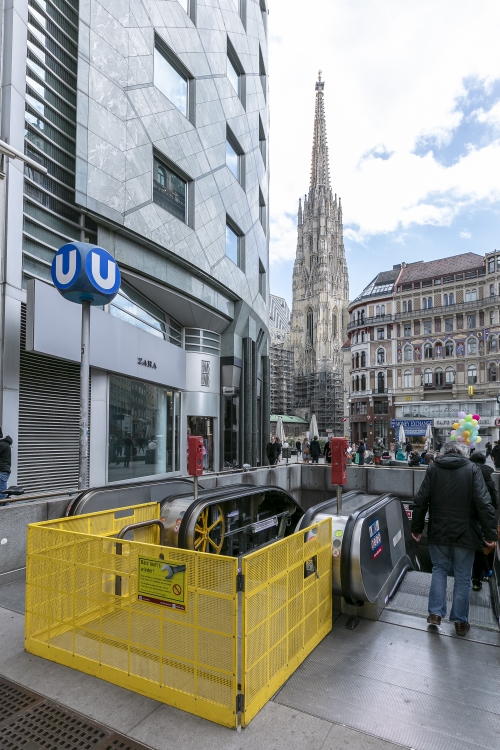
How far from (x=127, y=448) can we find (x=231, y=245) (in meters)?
11.2

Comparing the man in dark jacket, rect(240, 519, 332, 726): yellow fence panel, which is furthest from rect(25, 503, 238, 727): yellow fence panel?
the man in dark jacket

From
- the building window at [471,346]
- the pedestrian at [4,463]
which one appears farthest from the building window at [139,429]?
the building window at [471,346]

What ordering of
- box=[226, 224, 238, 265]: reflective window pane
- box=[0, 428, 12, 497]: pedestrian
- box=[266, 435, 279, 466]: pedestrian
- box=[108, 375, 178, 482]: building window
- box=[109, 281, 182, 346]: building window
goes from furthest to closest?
1. box=[266, 435, 279, 466]: pedestrian
2. box=[226, 224, 238, 265]: reflective window pane
3. box=[109, 281, 182, 346]: building window
4. box=[108, 375, 178, 482]: building window
5. box=[0, 428, 12, 497]: pedestrian

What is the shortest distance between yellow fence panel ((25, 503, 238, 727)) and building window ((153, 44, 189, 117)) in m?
15.7

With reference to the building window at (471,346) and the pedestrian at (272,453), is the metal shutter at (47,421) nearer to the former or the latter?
the pedestrian at (272,453)

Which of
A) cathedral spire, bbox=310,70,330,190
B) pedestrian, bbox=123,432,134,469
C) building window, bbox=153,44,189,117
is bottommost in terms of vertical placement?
pedestrian, bbox=123,432,134,469

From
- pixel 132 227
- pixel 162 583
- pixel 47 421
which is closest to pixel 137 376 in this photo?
pixel 47 421

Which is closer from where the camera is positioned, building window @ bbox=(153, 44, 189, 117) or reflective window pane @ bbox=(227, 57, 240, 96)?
building window @ bbox=(153, 44, 189, 117)

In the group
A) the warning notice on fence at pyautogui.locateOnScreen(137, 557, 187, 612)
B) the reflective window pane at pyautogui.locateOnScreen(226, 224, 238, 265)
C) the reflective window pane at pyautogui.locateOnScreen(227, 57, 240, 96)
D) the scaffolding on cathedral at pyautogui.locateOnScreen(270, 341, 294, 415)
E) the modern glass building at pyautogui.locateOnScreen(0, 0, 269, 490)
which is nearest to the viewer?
the warning notice on fence at pyautogui.locateOnScreen(137, 557, 187, 612)

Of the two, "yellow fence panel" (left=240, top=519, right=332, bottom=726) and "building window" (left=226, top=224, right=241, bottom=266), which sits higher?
"building window" (left=226, top=224, right=241, bottom=266)

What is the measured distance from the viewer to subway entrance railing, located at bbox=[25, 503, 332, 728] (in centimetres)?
364

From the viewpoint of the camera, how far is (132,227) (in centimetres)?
1420

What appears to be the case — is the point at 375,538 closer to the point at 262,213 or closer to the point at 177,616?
the point at 177,616

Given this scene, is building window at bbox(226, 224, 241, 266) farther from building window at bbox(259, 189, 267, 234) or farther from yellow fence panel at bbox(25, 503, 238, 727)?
yellow fence panel at bbox(25, 503, 238, 727)
